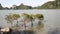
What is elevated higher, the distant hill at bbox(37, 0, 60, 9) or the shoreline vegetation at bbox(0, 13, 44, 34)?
the distant hill at bbox(37, 0, 60, 9)

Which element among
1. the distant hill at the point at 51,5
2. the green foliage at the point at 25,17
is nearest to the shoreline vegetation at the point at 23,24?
the green foliage at the point at 25,17

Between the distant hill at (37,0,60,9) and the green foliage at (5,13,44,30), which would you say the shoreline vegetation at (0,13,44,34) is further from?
the distant hill at (37,0,60,9)

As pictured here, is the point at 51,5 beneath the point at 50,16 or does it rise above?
above

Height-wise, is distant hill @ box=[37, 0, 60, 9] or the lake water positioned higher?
distant hill @ box=[37, 0, 60, 9]

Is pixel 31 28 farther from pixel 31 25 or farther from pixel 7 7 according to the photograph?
pixel 7 7

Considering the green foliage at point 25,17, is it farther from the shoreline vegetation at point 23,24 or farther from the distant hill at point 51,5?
the distant hill at point 51,5

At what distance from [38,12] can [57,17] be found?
0.67 ft

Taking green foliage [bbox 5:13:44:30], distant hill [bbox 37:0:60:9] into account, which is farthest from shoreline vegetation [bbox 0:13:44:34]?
distant hill [bbox 37:0:60:9]

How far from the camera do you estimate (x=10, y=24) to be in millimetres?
1246

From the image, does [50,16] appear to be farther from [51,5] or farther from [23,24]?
[23,24]

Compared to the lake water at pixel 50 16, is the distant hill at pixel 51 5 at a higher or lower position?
higher

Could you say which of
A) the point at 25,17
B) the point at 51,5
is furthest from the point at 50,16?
the point at 25,17

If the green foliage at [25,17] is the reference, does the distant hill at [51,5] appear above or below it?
above

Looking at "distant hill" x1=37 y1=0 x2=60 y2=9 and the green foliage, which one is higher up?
"distant hill" x1=37 y1=0 x2=60 y2=9
